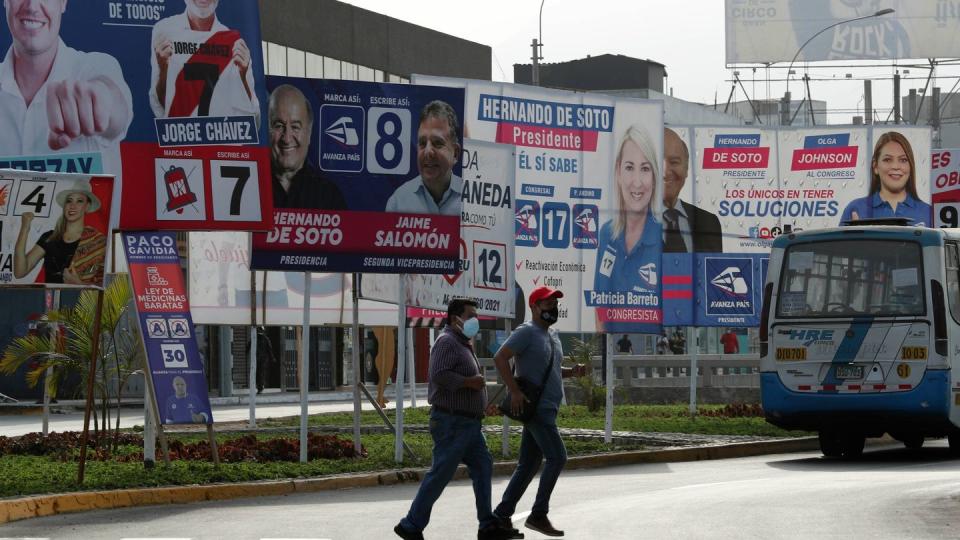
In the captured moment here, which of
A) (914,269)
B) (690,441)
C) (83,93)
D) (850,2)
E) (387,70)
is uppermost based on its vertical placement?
(850,2)

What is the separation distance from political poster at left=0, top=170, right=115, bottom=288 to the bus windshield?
9901 millimetres

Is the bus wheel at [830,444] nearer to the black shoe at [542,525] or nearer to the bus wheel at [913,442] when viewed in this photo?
the bus wheel at [913,442]

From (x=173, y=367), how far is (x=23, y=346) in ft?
7.20

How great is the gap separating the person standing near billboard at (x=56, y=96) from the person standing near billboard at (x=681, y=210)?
14.2 meters

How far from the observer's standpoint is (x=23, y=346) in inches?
781

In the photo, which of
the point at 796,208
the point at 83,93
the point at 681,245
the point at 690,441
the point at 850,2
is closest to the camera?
the point at 83,93

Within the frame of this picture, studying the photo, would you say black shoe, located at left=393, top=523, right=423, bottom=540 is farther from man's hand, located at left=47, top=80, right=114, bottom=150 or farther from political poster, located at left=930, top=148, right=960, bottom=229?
political poster, located at left=930, top=148, right=960, bottom=229

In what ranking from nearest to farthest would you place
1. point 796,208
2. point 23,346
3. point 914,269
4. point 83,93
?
point 83,93 → point 23,346 → point 914,269 → point 796,208

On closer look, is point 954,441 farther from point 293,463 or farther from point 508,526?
point 508,526

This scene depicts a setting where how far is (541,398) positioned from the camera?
1385cm

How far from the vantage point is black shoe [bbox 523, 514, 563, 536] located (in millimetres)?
13594

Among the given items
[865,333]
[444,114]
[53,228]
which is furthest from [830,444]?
[53,228]

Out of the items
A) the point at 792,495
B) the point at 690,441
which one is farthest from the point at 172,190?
the point at 690,441

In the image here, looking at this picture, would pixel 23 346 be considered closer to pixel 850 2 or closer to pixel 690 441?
pixel 690 441
